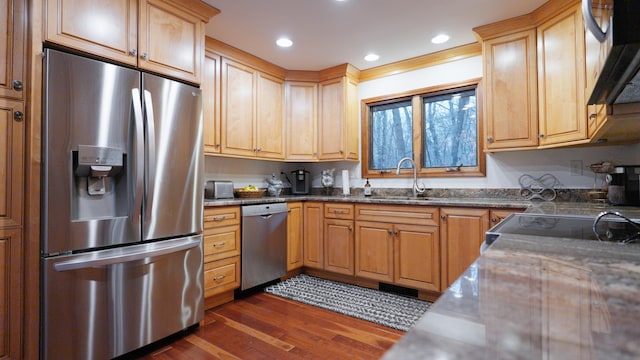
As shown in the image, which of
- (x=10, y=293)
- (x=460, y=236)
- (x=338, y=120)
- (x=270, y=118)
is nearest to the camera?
(x=10, y=293)

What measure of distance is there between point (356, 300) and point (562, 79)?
235cm

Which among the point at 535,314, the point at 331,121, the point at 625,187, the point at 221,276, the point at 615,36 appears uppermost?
the point at 331,121

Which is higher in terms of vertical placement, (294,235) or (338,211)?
(338,211)

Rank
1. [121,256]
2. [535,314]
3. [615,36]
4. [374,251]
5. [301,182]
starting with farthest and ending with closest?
1. [301,182]
2. [374,251]
3. [121,256]
4. [615,36]
5. [535,314]

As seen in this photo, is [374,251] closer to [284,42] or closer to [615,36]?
[284,42]

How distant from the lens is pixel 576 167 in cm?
257

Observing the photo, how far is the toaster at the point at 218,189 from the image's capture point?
118 inches

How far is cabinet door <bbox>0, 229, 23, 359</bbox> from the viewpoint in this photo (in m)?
1.50

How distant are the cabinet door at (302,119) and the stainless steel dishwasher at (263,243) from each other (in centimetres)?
80

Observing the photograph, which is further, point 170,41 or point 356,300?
point 356,300

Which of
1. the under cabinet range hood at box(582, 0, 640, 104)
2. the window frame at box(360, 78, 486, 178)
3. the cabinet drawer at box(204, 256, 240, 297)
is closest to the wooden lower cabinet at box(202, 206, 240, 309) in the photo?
the cabinet drawer at box(204, 256, 240, 297)

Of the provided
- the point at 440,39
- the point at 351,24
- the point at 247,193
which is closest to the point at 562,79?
the point at 440,39

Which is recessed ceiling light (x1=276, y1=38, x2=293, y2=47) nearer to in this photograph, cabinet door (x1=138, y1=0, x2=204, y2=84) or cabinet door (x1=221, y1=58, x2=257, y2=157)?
cabinet door (x1=221, y1=58, x2=257, y2=157)

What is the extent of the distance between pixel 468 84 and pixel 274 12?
195cm
